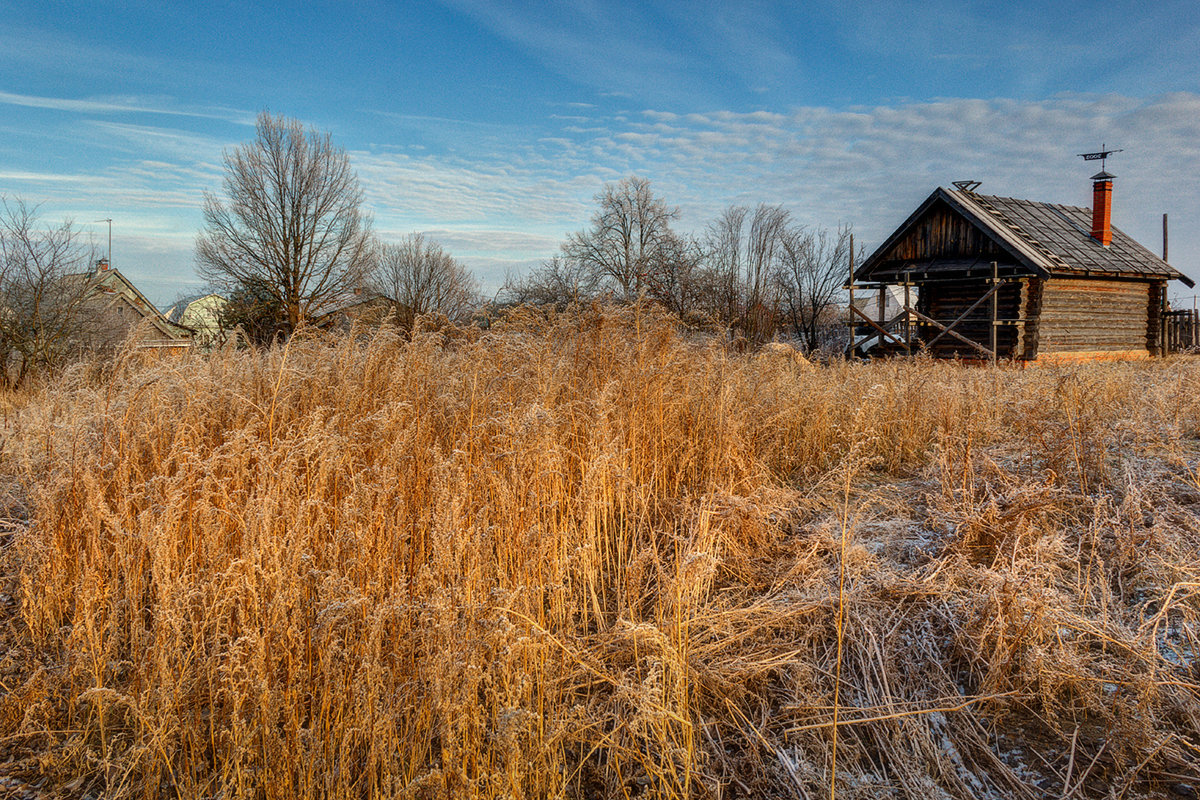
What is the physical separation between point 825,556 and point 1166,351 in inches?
906

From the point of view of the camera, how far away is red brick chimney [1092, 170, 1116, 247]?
58.3 ft

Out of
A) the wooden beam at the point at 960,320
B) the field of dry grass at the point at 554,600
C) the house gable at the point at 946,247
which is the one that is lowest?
the field of dry grass at the point at 554,600

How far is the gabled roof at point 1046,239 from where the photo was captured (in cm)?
1553

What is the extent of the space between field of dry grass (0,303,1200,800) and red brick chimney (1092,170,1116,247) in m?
17.0

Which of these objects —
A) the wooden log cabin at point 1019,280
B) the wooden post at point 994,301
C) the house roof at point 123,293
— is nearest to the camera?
the house roof at point 123,293

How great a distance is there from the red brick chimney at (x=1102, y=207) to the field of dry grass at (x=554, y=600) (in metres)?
17.0

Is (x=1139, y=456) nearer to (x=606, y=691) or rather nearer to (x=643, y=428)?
(x=643, y=428)

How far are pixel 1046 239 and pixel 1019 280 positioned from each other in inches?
81.0

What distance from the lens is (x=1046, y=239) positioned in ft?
55.4

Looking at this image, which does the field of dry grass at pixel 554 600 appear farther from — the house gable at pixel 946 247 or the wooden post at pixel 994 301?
the house gable at pixel 946 247

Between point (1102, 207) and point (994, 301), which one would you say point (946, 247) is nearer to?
point (994, 301)

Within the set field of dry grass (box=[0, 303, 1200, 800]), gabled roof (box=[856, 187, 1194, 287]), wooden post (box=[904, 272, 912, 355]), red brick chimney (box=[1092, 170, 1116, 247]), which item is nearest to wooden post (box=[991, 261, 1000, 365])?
gabled roof (box=[856, 187, 1194, 287])

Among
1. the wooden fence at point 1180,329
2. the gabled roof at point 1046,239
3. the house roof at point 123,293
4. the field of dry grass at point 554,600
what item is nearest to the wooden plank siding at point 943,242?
the gabled roof at point 1046,239

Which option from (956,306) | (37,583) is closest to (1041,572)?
(37,583)
